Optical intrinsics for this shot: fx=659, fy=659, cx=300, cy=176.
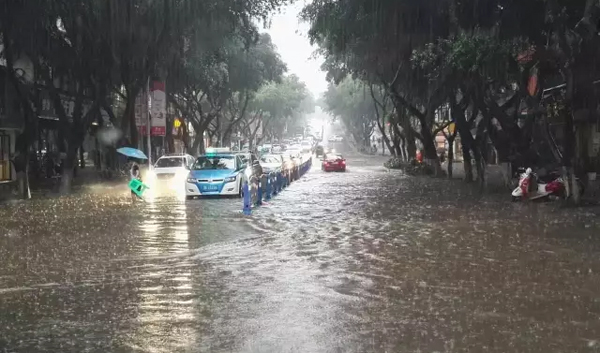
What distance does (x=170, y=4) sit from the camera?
21797mm

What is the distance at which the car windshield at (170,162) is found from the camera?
31603 millimetres

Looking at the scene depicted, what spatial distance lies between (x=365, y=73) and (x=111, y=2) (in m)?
16.0

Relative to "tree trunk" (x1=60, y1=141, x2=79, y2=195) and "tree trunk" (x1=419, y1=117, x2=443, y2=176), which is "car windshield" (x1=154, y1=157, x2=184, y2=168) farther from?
"tree trunk" (x1=419, y1=117, x2=443, y2=176)

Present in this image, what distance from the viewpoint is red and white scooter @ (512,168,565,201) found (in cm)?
1930

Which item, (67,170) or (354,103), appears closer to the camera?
(67,170)

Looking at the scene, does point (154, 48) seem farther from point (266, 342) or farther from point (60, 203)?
point (266, 342)

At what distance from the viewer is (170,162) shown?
1259 inches

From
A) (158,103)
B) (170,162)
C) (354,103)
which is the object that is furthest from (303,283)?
(354,103)

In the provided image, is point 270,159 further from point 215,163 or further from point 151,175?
point 215,163

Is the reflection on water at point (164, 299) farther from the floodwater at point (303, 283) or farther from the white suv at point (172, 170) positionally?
the white suv at point (172, 170)

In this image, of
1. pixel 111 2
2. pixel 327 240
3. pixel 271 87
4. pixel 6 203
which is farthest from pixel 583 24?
pixel 271 87

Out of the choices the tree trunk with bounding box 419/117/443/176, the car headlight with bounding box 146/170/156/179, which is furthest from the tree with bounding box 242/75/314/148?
the car headlight with bounding box 146/170/156/179

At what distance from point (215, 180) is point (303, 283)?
561 inches

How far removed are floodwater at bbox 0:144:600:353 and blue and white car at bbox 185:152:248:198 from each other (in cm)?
556
